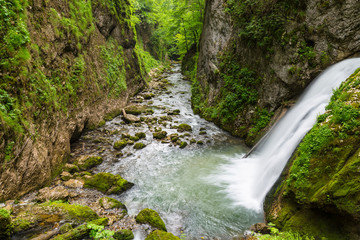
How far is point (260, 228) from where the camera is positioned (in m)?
4.79

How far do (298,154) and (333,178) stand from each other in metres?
1.34

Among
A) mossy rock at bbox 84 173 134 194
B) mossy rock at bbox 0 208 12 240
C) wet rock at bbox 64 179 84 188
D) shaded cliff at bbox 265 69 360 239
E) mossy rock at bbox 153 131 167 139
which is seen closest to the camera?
mossy rock at bbox 0 208 12 240

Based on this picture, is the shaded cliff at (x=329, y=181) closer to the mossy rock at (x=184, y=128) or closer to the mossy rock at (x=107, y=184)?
the mossy rock at (x=107, y=184)

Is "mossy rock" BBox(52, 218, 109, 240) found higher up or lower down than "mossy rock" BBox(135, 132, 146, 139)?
higher up

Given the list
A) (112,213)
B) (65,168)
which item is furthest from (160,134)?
(112,213)

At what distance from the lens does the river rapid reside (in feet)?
17.5

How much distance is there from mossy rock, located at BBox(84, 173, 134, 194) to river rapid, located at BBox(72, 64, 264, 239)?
282mm

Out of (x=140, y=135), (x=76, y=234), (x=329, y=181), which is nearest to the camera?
(x=76, y=234)

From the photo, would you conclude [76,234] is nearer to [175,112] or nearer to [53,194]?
[53,194]

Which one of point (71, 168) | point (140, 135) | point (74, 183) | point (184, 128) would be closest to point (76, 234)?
point (74, 183)

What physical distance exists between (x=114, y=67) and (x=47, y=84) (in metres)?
7.96

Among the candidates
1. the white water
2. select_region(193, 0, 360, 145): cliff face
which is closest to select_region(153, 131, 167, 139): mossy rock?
select_region(193, 0, 360, 145): cliff face

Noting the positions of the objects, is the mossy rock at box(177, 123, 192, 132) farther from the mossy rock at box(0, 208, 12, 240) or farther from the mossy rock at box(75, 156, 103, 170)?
the mossy rock at box(0, 208, 12, 240)

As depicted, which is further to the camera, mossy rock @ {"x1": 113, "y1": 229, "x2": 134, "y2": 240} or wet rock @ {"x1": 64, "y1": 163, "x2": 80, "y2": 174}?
wet rock @ {"x1": 64, "y1": 163, "x2": 80, "y2": 174}
